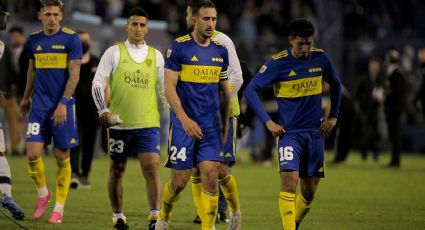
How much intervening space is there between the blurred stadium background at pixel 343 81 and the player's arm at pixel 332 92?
1.83m

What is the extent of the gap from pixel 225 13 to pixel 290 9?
204 cm

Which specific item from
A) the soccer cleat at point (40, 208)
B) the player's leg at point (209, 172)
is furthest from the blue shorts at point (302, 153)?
the soccer cleat at point (40, 208)

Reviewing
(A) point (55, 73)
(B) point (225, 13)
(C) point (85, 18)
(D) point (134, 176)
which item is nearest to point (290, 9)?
(B) point (225, 13)

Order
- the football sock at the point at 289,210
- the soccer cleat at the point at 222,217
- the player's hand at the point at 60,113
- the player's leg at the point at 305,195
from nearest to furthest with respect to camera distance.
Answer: the football sock at the point at 289,210 → the player's leg at the point at 305,195 → the player's hand at the point at 60,113 → the soccer cleat at the point at 222,217

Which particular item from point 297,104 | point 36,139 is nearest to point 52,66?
point 36,139

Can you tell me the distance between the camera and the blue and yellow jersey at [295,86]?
10555mm

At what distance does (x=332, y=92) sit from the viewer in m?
→ 10.9

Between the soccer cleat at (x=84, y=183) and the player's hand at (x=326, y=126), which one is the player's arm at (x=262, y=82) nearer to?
the player's hand at (x=326, y=126)

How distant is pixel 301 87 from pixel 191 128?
1.33m

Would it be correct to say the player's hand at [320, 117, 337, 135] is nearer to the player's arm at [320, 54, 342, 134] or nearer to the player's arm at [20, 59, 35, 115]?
the player's arm at [320, 54, 342, 134]

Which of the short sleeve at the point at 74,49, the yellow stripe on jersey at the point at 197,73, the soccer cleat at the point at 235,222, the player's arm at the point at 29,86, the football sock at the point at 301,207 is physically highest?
the short sleeve at the point at 74,49

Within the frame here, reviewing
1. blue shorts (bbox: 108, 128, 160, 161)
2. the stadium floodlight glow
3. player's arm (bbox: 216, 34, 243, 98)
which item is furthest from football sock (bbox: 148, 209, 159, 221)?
the stadium floodlight glow

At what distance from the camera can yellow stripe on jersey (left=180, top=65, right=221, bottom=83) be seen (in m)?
10.3

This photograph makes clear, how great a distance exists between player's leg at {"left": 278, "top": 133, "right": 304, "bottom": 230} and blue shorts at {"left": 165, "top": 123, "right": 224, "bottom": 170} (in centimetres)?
66
